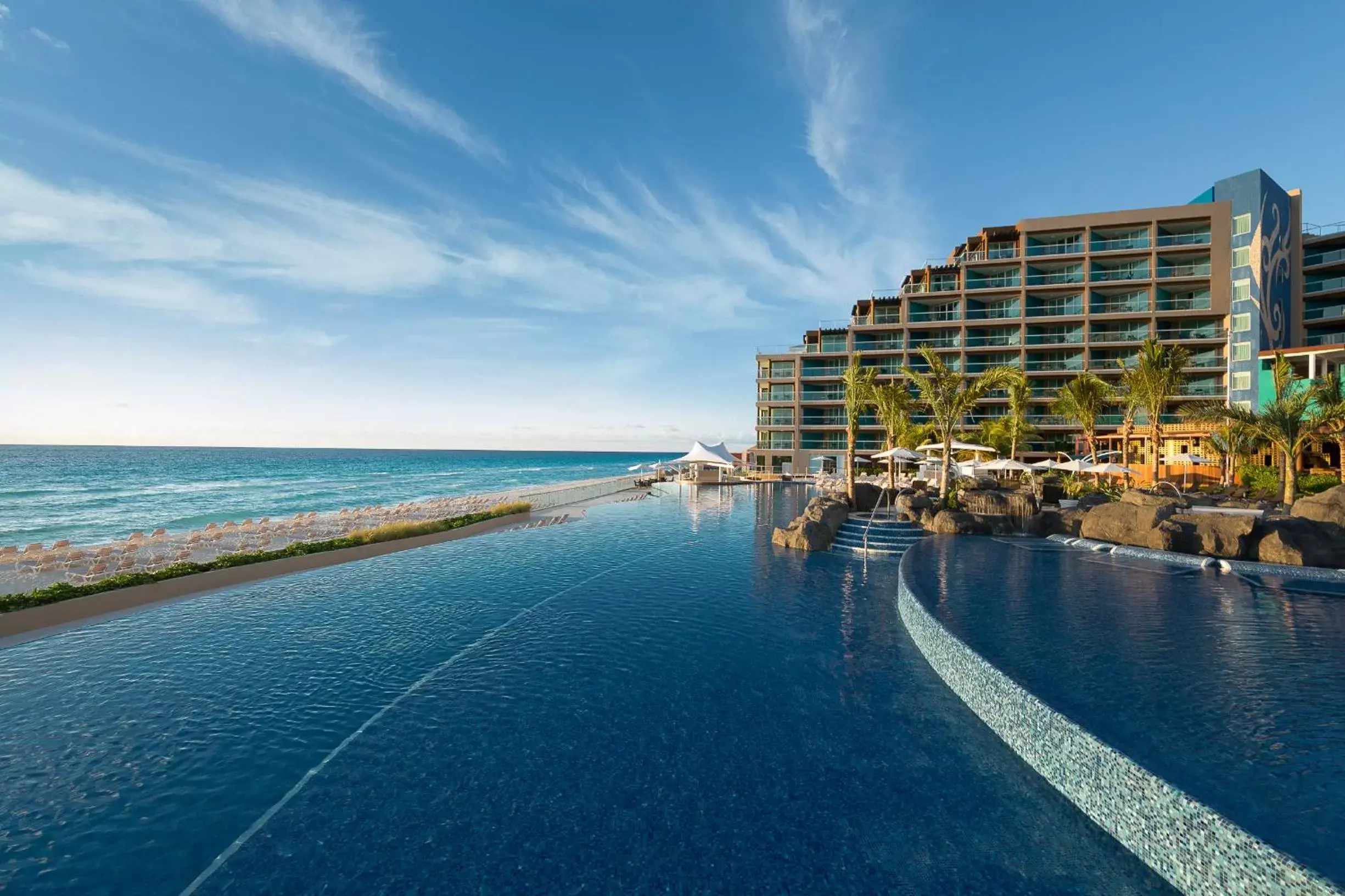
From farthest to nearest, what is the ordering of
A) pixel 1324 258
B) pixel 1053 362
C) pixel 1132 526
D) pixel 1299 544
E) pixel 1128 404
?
1. pixel 1053 362
2. pixel 1324 258
3. pixel 1128 404
4. pixel 1132 526
5. pixel 1299 544

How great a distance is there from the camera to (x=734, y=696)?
7316 millimetres

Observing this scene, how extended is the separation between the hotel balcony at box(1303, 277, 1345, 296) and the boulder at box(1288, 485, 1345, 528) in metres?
40.3

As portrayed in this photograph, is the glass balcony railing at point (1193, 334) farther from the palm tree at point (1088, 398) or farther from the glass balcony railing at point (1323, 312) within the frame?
the palm tree at point (1088, 398)

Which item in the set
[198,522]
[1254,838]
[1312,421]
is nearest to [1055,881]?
[1254,838]

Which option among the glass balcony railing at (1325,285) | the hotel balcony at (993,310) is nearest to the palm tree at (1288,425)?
the hotel balcony at (993,310)

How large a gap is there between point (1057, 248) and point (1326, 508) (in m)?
39.4

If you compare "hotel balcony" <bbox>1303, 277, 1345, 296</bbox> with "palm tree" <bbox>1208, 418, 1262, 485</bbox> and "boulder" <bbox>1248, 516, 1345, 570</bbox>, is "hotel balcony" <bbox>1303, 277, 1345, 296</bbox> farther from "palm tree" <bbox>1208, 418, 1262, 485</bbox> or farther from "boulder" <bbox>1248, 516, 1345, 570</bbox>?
"boulder" <bbox>1248, 516, 1345, 570</bbox>

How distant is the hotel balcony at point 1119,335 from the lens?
146 ft

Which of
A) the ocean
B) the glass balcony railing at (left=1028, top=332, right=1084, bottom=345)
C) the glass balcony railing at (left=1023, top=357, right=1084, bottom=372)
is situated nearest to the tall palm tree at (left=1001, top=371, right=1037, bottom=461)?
the glass balcony railing at (left=1023, top=357, right=1084, bottom=372)

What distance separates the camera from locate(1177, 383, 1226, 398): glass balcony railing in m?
43.1

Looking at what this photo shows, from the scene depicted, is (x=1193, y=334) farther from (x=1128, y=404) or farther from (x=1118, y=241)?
(x=1128, y=404)

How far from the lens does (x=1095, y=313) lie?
45.9m

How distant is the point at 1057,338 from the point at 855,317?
16413mm

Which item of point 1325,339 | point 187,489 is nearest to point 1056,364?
point 1325,339
